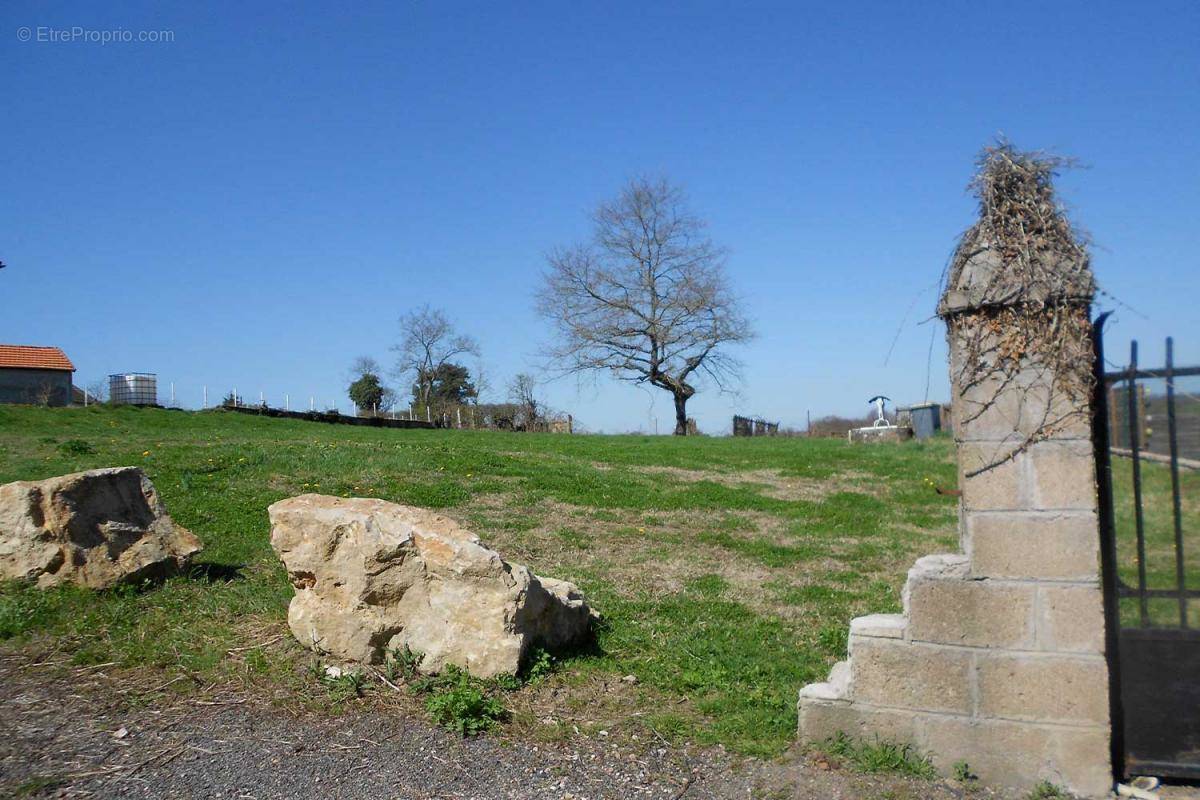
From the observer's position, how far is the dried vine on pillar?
4074 millimetres

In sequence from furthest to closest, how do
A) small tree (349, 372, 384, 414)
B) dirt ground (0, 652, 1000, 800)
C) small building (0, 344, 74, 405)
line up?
small tree (349, 372, 384, 414), small building (0, 344, 74, 405), dirt ground (0, 652, 1000, 800)

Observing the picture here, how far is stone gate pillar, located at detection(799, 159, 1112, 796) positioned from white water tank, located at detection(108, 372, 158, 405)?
Answer: 3664cm

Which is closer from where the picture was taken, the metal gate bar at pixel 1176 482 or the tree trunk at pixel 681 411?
the metal gate bar at pixel 1176 482

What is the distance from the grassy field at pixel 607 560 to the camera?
5.44 metres

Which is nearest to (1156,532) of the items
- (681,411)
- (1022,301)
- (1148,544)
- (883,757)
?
(1148,544)

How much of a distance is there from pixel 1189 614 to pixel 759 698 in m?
2.20

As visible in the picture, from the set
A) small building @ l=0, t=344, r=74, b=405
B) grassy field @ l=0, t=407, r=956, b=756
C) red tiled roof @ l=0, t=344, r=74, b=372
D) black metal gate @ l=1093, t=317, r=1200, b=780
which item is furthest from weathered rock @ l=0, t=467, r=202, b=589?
red tiled roof @ l=0, t=344, r=74, b=372

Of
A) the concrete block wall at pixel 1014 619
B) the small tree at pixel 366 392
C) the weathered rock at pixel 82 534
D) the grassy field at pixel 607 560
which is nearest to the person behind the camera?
the concrete block wall at pixel 1014 619

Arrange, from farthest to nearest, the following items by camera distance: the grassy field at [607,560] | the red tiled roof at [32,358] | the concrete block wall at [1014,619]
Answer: the red tiled roof at [32,358], the grassy field at [607,560], the concrete block wall at [1014,619]

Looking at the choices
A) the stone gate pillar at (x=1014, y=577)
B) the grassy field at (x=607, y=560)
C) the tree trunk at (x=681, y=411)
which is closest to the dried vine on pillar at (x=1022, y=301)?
the stone gate pillar at (x=1014, y=577)

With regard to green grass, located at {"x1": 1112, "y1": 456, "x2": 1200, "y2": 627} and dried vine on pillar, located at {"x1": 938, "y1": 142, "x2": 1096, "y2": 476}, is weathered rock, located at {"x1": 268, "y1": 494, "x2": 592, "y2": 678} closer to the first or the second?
dried vine on pillar, located at {"x1": 938, "y1": 142, "x2": 1096, "y2": 476}

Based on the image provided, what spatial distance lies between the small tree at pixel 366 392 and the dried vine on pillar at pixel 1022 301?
4646 centimetres

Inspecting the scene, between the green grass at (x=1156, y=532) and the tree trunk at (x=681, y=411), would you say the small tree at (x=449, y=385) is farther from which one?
the green grass at (x=1156, y=532)

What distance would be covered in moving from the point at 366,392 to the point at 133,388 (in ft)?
50.8
